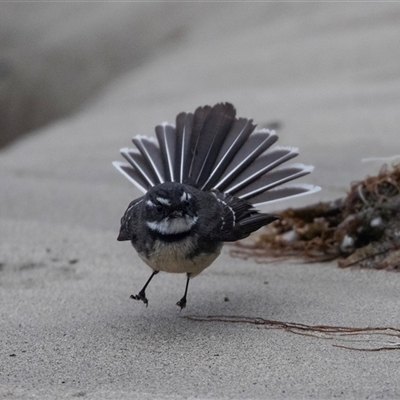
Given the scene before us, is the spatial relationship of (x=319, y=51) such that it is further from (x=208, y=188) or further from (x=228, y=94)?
(x=208, y=188)

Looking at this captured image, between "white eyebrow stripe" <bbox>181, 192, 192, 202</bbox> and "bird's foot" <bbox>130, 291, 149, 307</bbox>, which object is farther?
"bird's foot" <bbox>130, 291, 149, 307</bbox>

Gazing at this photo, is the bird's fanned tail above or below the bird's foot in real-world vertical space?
above

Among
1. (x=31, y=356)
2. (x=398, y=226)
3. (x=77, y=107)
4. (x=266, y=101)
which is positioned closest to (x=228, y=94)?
(x=266, y=101)

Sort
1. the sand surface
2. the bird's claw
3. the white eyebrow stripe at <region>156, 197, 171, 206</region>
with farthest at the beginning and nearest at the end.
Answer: the bird's claw
the white eyebrow stripe at <region>156, 197, 171, 206</region>
the sand surface

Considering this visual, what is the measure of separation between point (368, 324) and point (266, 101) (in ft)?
18.0

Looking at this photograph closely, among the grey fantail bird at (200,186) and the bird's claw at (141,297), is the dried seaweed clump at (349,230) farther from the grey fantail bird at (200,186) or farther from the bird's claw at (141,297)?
the bird's claw at (141,297)

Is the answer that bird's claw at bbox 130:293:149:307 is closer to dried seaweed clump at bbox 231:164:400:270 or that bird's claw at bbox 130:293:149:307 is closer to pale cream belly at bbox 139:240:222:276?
pale cream belly at bbox 139:240:222:276

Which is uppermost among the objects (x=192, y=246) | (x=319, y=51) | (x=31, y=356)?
(x=319, y=51)

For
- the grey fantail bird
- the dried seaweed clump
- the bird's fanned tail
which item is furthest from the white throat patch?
the dried seaweed clump

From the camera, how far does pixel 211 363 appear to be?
3.70 meters

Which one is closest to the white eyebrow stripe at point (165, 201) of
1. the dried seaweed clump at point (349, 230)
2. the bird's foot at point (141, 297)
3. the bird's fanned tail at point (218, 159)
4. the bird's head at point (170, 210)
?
the bird's head at point (170, 210)

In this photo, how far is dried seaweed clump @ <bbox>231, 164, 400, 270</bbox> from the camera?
5.24 meters

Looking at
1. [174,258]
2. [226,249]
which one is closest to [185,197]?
[174,258]

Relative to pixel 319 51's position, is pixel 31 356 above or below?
below
